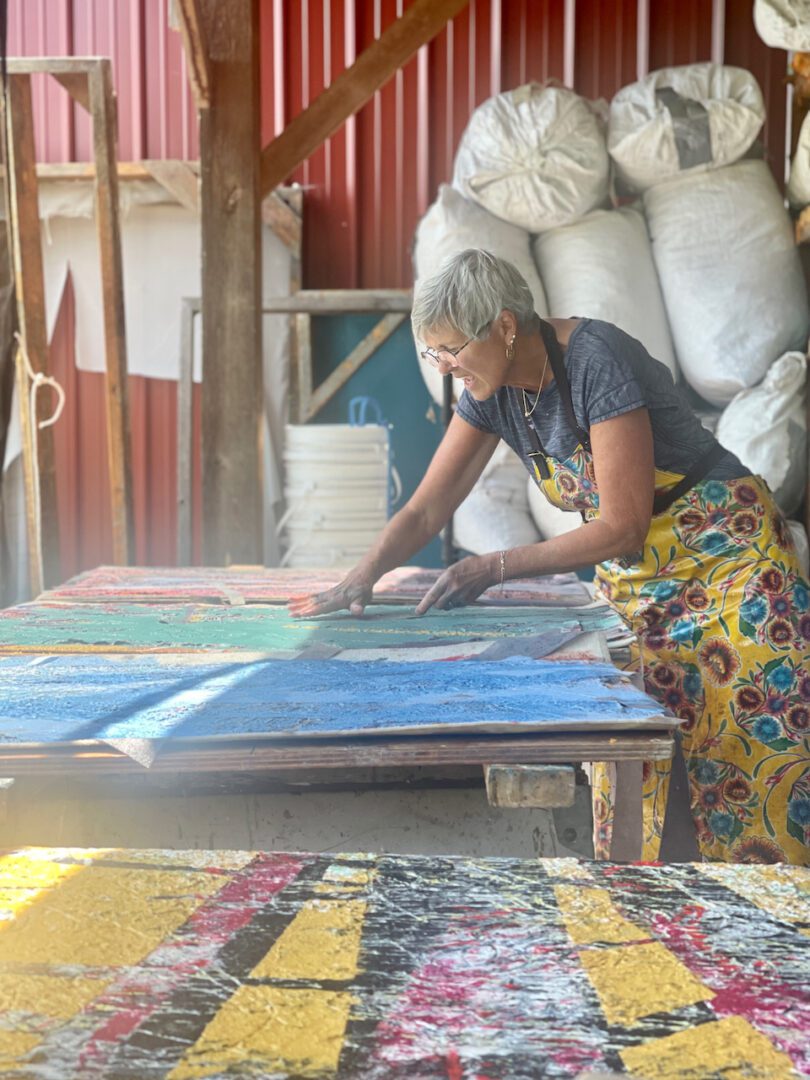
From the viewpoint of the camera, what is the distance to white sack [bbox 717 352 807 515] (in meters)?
4.69

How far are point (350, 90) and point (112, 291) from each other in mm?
1240

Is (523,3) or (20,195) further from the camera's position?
(523,3)

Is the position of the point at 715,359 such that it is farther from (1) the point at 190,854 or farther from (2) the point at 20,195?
(1) the point at 190,854

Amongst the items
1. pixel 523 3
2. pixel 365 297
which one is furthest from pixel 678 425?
pixel 523 3

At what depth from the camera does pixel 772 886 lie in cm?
129

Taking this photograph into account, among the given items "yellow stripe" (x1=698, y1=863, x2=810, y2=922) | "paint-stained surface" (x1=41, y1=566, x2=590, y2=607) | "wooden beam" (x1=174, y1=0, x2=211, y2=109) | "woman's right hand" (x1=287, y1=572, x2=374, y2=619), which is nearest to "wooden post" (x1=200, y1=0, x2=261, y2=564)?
"wooden beam" (x1=174, y1=0, x2=211, y2=109)

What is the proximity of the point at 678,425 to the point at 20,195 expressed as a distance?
10.6 feet

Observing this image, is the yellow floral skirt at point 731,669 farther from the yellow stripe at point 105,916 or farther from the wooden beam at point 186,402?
the wooden beam at point 186,402

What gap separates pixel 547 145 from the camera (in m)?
5.23

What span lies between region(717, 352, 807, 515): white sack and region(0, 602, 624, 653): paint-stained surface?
2159 mm

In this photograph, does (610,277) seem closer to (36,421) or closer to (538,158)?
(538,158)

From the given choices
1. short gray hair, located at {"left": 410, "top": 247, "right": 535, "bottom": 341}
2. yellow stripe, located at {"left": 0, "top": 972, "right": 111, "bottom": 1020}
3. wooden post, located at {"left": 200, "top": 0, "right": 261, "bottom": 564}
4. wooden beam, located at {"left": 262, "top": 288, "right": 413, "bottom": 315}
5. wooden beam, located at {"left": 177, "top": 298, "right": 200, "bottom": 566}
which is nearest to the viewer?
yellow stripe, located at {"left": 0, "top": 972, "right": 111, "bottom": 1020}

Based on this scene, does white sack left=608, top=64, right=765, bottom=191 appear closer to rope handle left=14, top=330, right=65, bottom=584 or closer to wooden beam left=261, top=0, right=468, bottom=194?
wooden beam left=261, top=0, right=468, bottom=194

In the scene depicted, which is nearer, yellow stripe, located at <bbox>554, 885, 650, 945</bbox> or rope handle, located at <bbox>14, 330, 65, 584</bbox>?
yellow stripe, located at <bbox>554, 885, 650, 945</bbox>
